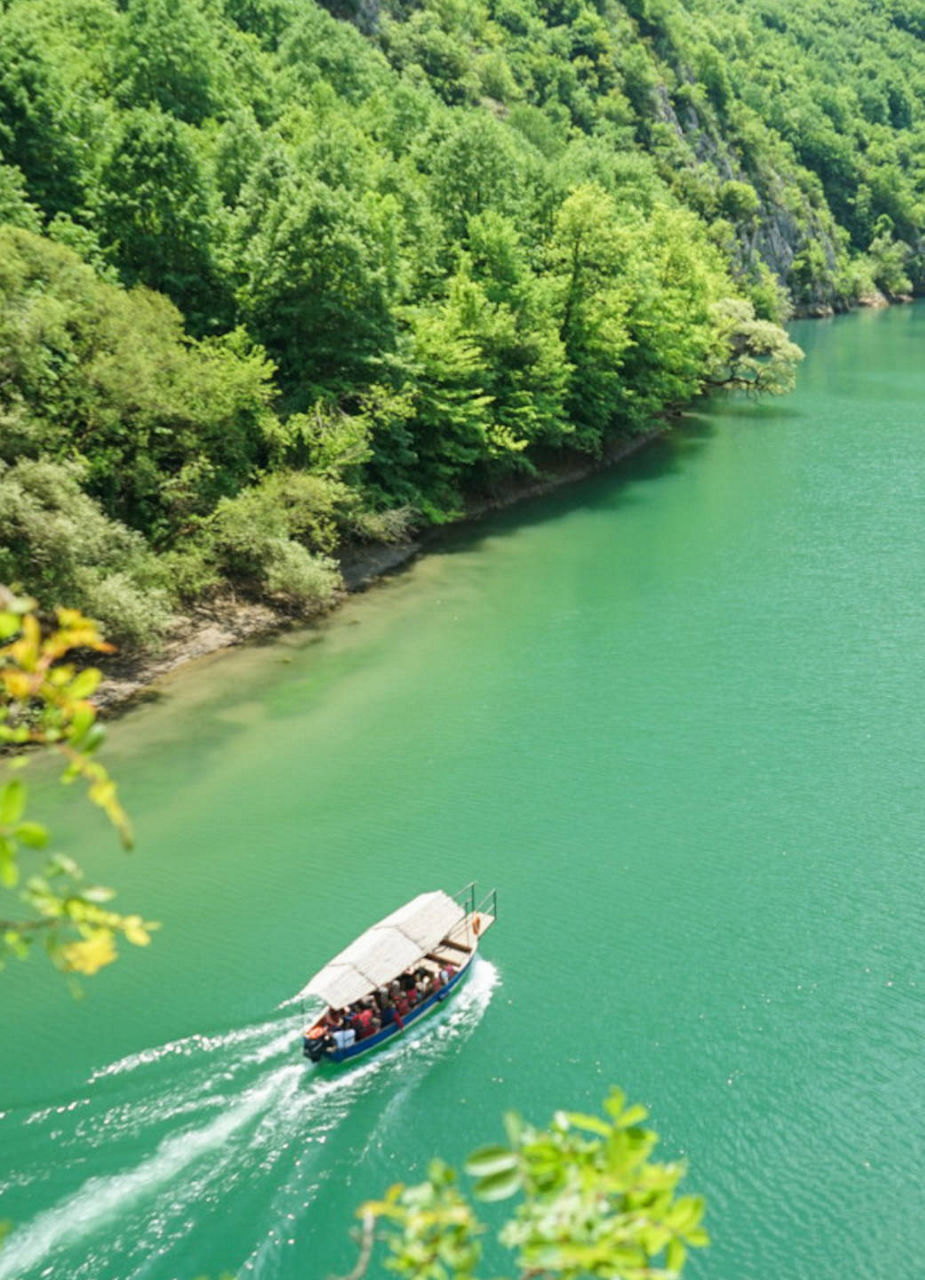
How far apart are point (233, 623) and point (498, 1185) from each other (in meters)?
30.3

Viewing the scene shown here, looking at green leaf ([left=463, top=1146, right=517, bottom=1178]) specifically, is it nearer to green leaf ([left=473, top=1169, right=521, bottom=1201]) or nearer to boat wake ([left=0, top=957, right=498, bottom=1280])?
green leaf ([left=473, top=1169, right=521, bottom=1201])

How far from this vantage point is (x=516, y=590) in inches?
1485

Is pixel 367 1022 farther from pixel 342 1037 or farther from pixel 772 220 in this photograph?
pixel 772 220

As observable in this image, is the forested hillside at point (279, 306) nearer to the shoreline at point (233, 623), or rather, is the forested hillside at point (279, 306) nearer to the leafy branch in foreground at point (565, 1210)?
the shoreline at point (233, 623)

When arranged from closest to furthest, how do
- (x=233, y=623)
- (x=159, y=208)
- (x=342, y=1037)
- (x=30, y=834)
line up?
(x=30, y=834), (x=342, y=1037), (x=233, y=623), (x=159, y=208)

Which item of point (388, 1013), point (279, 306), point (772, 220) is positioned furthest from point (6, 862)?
point (772, 220)

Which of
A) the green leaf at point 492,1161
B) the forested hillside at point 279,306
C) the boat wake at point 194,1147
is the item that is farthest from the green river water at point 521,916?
the green leaf at point 492,1161

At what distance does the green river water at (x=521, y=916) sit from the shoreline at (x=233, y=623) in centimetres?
87

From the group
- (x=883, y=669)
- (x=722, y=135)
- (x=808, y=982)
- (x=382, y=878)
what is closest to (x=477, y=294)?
(x=883, y=669)

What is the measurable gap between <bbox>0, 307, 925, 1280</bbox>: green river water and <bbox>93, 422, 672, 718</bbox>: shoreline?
87cm

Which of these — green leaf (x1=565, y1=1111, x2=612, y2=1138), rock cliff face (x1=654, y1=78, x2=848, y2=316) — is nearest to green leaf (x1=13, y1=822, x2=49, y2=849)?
green leaf (x1=565, y1=1111, x2=612, y2=1138)

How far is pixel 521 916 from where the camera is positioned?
20844 mm

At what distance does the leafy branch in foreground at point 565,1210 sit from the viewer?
3.75m

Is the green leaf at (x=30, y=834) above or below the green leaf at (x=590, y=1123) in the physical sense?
above
